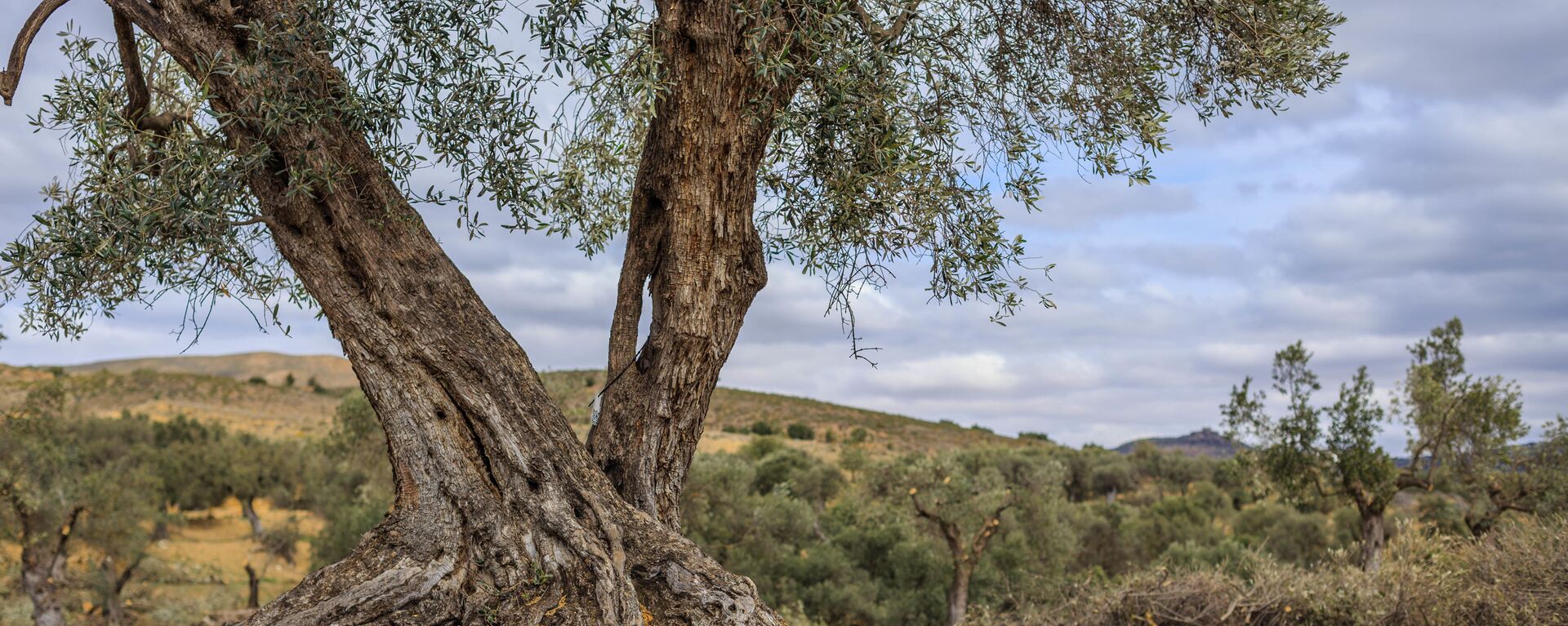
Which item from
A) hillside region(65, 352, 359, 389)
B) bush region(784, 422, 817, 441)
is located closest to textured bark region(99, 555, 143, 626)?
bush region(784, 422, 817, 441)

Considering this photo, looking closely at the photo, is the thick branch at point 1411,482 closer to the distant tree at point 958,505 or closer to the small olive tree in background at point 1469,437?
the small olive tree in background at point 1469,437

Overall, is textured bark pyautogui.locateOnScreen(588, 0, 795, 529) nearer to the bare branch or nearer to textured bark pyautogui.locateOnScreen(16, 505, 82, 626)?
the bare branch

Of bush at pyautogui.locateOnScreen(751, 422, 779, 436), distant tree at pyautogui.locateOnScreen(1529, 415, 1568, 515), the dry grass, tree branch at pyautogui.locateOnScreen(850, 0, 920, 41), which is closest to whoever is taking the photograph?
tree branch at pyautogui.locateOnScreen(850, 0, 920, 41)

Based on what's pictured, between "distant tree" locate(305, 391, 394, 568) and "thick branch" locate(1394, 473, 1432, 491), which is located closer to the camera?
"thick branch" locate(1394, 473, 1432, 491)

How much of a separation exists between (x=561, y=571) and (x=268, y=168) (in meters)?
3.17

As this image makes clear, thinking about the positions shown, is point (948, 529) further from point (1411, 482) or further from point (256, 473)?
point (256, 473)

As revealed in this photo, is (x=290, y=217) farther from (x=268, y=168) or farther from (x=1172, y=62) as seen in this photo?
(x=1172, y=62)

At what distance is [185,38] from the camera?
6102 mm

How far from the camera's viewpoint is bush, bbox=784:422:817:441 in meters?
59.6

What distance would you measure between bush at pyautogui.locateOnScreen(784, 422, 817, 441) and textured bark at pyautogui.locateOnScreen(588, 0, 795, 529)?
5213 cm

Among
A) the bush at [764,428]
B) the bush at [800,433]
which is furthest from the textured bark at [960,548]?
the bush at [800,433]

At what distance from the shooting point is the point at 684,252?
6559mm

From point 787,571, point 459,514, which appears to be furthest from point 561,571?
point 787,571

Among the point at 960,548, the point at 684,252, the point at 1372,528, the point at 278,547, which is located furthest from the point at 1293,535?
the point at 278,547
